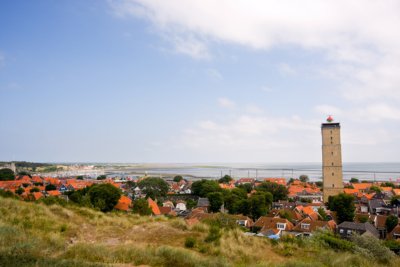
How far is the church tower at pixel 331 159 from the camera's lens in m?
51.6

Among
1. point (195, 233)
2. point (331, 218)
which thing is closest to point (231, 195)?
point (331, 218)

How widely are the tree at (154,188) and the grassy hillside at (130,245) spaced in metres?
43.2

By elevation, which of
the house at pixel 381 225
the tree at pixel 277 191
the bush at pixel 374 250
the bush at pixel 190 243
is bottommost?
the house at pixel 381 225

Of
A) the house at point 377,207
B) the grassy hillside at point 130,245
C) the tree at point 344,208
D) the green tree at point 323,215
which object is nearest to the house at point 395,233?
the tree at point 344,208

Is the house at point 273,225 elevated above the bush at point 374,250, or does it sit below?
below

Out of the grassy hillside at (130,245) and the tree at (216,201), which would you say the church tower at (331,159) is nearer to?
the tree at (216,201)

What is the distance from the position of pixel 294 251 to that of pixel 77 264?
8.07 m

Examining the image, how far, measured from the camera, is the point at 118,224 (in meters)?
14.1

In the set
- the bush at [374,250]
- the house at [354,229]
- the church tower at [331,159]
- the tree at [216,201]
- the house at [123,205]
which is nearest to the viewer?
the bush at [374,250]

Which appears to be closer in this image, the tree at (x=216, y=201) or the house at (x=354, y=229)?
the house at (x=354, y=229)

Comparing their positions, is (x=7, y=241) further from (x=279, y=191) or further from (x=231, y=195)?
(x=279, y=191)

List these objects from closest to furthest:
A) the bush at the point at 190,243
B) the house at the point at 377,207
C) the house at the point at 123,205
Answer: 1. the bush at the point at 190,243
2. the house at the point at 123,205
3. the house at the point at 377,207

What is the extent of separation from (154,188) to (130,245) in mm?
55050

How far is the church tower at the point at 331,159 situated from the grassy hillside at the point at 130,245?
41.9 metres
